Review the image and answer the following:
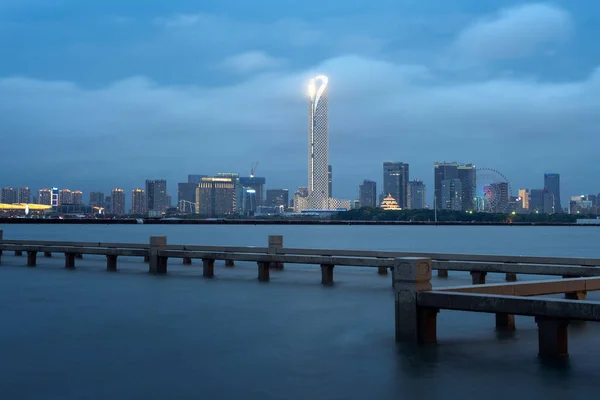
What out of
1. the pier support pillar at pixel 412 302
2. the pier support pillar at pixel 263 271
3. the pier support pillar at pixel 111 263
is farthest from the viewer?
the pier support pillar at pixel 111 263

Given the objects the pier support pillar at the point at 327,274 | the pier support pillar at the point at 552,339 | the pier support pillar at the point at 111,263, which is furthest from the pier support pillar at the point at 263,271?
the pier support pillar at the point at 552,339

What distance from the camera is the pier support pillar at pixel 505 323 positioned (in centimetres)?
1524

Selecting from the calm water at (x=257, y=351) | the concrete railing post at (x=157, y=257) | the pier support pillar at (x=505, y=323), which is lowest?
the calm water at (x=257, y=351)

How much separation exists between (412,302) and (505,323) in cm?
367

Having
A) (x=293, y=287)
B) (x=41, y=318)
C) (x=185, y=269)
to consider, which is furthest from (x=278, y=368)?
(x=185, y=269)

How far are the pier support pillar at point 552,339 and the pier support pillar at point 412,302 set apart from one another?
1.96 meters

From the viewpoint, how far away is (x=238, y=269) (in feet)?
110

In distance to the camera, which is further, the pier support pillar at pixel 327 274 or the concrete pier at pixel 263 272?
the concrete pier at pixel 263 272

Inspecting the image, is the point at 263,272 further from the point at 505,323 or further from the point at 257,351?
the point at 257,351

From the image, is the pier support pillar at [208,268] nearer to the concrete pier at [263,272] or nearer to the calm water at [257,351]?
the concrete pier at [263,272]

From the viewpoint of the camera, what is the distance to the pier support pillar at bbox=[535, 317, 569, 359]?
1212 cm

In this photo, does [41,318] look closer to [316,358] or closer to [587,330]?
[316,358]

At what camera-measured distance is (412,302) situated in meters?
12.8

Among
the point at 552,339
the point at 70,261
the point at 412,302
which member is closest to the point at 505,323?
the point at 552,339
